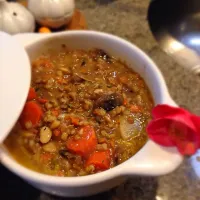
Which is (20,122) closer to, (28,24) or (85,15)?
(28,24)

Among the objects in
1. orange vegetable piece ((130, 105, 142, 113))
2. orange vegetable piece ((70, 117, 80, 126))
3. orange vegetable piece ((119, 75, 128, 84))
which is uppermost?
orange vegetable piece ((119, 75, 128, 84))

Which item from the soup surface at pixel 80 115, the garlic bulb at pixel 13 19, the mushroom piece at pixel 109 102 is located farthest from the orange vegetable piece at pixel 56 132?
the garlic bulb at pixel 13 19

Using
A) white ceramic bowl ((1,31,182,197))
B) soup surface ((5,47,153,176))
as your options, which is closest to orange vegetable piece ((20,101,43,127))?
soup surface ((5,47,153,176))

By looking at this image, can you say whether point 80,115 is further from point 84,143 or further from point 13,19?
point 13,19

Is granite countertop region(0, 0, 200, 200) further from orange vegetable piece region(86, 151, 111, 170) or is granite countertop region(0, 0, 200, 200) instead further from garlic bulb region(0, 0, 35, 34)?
garlic bulb region(0, 0, 35, 34)

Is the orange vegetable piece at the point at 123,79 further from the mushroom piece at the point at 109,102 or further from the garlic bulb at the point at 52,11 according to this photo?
the garlic bulb at the point at 52,11

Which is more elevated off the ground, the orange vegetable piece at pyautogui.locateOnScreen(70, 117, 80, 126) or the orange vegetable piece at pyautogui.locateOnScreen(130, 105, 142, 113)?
the orange vegetable piece at pyautogui.locateOnScreen(70, 117, 80, 126)

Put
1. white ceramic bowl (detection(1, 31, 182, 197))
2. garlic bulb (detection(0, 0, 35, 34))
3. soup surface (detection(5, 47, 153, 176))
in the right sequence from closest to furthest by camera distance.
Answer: white ceramic bowl (detection(1, 31, 182, 197)) → soup surface (detection(5, 47, 153, 176)) → garlic bulb (detection(0, 0, 35, 34))

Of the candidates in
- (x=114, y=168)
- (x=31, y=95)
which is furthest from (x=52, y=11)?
(x=114, y=168)
